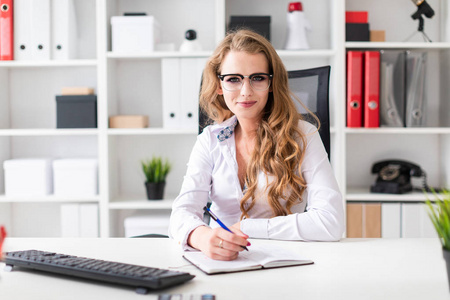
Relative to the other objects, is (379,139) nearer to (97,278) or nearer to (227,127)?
(227,127)

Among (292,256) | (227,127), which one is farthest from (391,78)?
(292,256)

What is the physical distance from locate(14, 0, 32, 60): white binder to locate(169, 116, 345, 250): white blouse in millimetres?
1485

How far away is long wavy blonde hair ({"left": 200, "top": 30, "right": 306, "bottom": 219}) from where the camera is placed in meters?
1.55

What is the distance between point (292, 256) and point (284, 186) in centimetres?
48

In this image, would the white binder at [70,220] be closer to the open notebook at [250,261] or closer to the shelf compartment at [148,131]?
the shelf compartment at [148,131]

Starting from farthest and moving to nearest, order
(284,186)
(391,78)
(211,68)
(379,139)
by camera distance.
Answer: (379,139)
(391,78)
(211,68)
(284,186)

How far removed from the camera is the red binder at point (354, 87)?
2.57 meters

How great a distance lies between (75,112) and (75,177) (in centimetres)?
36

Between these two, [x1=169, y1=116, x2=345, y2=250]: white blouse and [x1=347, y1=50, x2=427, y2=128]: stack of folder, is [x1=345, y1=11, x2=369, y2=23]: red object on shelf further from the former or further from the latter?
[x1=169, y1=116, x2=345, y2=250]: white blouse

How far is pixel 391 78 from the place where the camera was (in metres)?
2.59

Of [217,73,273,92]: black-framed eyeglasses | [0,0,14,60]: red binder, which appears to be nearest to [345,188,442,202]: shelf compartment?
[217,73,273,92]: black-framed eyeglasses

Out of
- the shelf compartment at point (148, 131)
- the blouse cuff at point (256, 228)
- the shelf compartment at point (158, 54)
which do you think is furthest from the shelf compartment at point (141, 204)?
the blouse cuff at point (256, 228)

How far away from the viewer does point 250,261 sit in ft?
3.46

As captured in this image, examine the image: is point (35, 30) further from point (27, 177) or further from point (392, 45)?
point (392, 45)
